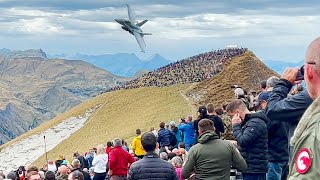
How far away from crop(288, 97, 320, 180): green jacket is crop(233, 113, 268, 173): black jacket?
6.40m

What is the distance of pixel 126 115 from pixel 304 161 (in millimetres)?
60645

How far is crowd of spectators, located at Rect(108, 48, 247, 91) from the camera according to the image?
63688 mm

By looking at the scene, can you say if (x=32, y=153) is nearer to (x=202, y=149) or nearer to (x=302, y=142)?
(x=202, y=149)

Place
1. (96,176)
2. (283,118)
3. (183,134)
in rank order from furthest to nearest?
(183,134)
(96,176)
(283,118)

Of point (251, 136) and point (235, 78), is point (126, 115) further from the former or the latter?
point (251, 136)

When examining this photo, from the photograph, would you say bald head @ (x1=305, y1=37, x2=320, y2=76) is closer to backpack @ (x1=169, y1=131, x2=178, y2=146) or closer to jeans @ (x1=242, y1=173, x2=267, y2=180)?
jeans @ (x1=242, y1=173, x2=267, y2=180)

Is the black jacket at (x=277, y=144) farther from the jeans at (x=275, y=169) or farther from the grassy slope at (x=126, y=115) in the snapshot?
the grassy slope at (x=126, y=115)

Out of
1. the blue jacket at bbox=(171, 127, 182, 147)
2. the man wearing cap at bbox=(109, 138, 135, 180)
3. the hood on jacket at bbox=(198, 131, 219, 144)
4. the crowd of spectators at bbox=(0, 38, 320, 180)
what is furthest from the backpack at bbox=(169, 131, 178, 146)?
the hood on jacket at bbox=(198, 131, 219, 144)

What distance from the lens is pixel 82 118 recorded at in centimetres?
7056

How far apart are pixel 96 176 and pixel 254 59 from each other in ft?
149

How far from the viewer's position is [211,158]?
8672 millimetres

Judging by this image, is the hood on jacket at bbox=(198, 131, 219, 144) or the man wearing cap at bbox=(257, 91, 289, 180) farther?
the man wearing cap at bbox=(257, 91, 289, 180)

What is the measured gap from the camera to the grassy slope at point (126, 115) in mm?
53906

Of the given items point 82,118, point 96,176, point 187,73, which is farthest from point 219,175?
point 82,118
